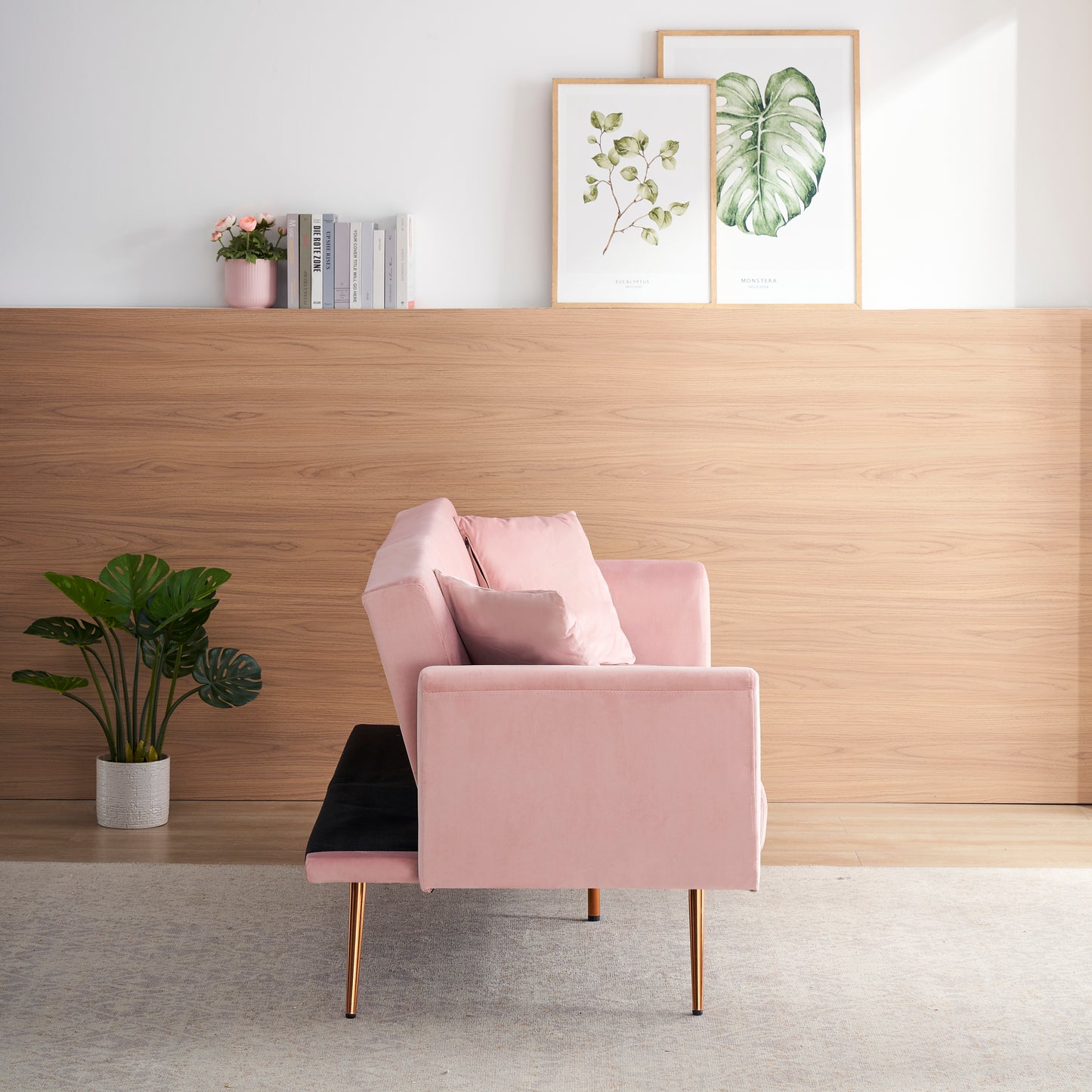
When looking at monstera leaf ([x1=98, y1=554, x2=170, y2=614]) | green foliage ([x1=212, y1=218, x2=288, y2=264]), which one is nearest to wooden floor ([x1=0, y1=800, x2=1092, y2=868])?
monstera leaf ([x1=98, y1=554, x2=170, y2=614])

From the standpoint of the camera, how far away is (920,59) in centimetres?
350

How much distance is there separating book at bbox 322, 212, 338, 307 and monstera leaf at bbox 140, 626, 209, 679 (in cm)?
108

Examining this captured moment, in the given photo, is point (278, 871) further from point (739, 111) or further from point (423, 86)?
point (739, 111)

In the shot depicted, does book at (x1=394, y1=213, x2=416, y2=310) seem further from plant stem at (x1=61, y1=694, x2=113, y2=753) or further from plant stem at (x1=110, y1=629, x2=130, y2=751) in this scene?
plant stem at (x1=61, y1=694, x2=113, y2=753)

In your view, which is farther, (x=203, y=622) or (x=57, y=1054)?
(x=203, y=622)

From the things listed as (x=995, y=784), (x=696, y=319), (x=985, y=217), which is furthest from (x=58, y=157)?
(x=995, y=784)

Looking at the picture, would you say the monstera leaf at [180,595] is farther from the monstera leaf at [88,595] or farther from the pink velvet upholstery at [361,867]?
the pink velvet upholstery at [361,867]

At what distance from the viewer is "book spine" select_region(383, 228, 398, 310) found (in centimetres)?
347

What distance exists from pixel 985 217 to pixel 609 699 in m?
2.39

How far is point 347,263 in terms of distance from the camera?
3.46 meters

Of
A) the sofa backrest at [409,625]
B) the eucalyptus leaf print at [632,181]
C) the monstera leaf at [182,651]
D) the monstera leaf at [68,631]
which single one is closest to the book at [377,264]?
the eucalyptus leaf print at [632,181]

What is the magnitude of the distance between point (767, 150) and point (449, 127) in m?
0.99

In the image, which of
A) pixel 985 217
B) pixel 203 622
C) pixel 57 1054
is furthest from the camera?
pixel 985 217

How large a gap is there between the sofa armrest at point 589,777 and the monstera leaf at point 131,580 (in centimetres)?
146
